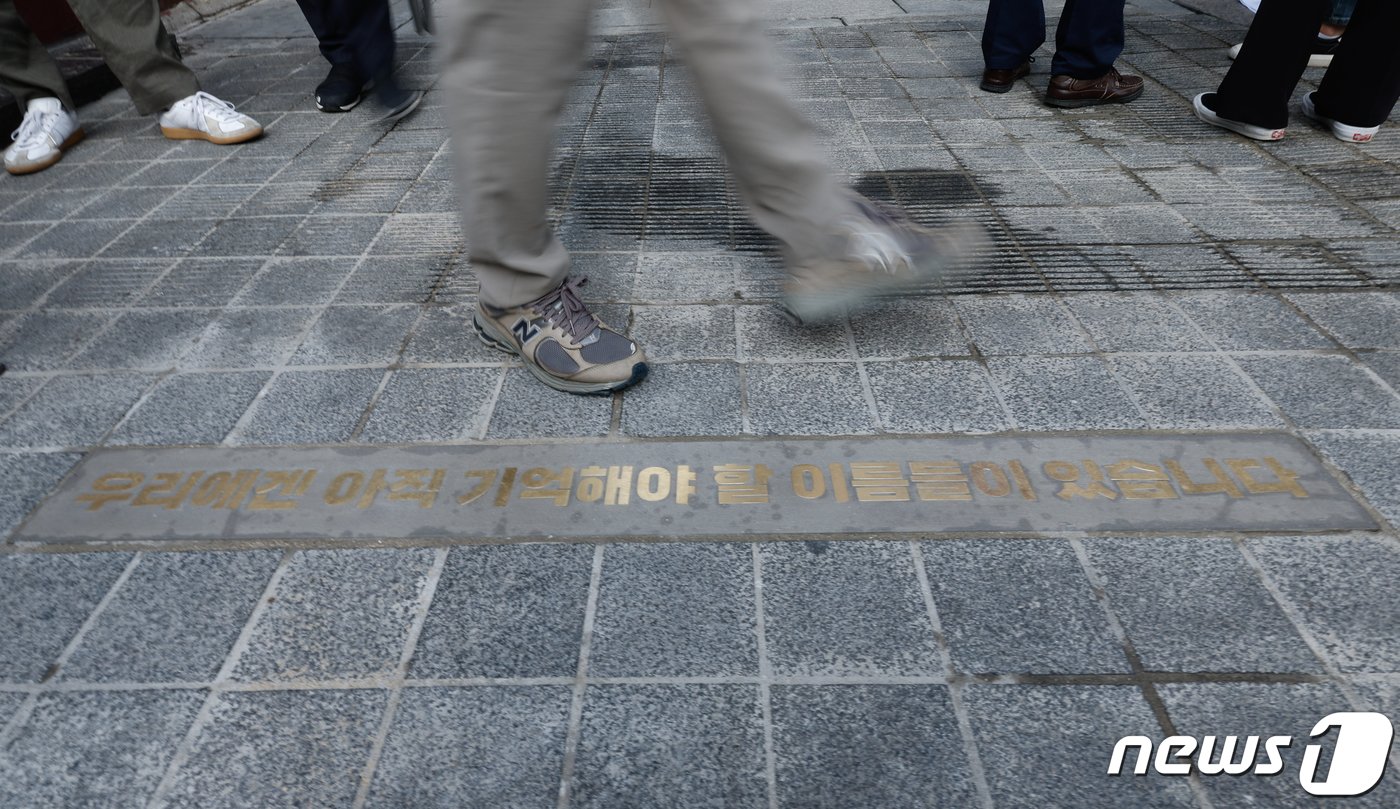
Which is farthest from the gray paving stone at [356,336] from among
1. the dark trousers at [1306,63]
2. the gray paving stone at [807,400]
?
the dark trousers at [1306,63]

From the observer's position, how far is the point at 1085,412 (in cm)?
216

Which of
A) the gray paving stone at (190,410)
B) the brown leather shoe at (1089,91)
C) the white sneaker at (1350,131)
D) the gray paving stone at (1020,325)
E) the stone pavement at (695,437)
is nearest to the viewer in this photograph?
the stone pavement at (695,437)

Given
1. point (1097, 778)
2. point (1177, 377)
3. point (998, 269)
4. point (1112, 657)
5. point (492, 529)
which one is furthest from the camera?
point (998, 269)

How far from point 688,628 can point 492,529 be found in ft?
1.70

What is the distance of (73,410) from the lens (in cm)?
232

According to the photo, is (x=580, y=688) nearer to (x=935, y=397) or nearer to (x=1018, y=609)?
(x=1018, y=609)

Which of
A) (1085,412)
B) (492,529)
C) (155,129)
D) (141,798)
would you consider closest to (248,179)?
(155,129)

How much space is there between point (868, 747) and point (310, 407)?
169cm

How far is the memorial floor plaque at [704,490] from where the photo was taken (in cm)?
185

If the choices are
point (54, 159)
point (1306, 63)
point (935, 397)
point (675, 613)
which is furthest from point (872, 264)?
point (54, 159)

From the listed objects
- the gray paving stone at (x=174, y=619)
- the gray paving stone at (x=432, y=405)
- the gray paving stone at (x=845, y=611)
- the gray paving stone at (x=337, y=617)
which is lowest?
the gray paving stone at (x=432, y=405)

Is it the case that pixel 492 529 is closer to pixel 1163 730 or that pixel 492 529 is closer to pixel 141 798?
pixel 141 798

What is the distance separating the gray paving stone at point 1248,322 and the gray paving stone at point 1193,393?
0.48ft

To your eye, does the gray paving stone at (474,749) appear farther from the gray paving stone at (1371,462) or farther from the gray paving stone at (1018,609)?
the gray paving stone at (1371,462)
